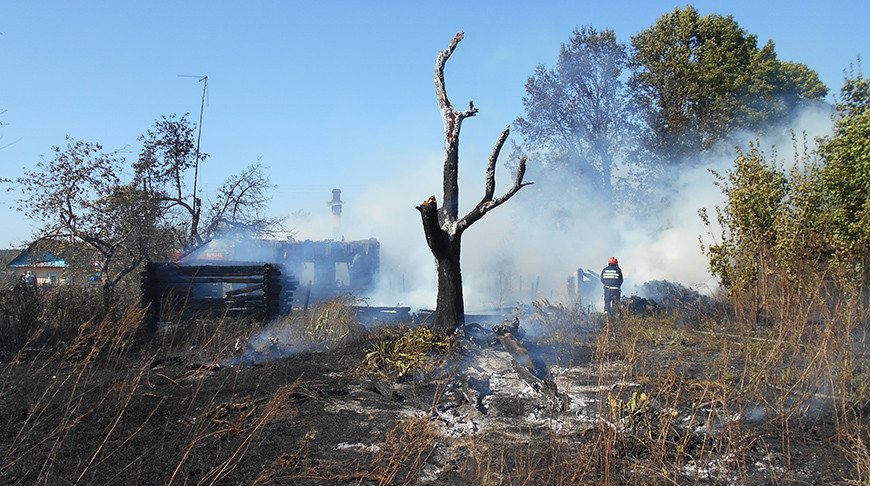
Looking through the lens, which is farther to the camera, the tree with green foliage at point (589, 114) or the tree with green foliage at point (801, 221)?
the tree with green foliage at point (589, 114)

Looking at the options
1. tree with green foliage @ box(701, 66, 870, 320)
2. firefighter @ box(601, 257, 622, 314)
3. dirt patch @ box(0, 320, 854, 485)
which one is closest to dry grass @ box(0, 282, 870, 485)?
dirt patch @ box(0, 320, 854, 485)

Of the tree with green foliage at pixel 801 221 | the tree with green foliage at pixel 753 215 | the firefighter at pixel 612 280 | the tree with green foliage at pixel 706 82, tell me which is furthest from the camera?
the tree with green foliage at pixel 706 82

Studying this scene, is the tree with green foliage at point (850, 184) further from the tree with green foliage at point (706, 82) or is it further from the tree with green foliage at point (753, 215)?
the tree with green foliage at point (706, 82)

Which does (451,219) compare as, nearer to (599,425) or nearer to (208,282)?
(208,282)

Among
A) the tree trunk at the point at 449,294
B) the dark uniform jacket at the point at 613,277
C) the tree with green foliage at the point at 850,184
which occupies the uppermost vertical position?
the tree with green foliage at the point at 850,184

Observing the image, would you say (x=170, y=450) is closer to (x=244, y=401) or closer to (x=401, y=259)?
(x=244, y=401)

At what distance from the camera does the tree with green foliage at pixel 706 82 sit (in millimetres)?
23125

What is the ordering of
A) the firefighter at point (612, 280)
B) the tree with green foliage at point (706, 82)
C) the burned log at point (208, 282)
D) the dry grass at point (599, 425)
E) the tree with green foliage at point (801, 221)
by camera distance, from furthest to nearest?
the tree with green foliage at point (706, 82)
the firefighter at point (612, 280)
the burned log at point (208, 282)
the tree with green foliage at point (801, 221)
the dry grass at point (599, 425)

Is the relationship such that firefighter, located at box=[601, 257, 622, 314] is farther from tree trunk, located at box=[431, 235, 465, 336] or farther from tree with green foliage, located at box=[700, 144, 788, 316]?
tree trunk, located at box=[431, 235, 465, 336]

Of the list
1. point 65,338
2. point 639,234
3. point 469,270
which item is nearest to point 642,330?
point 65,338

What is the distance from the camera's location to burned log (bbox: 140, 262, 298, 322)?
40.0 feet

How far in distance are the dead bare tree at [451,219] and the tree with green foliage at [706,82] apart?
1732 cm

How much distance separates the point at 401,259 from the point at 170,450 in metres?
26.5

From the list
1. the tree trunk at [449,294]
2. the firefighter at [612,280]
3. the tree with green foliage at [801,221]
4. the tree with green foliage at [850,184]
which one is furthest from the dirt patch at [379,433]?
the firefighter at [612,280]
